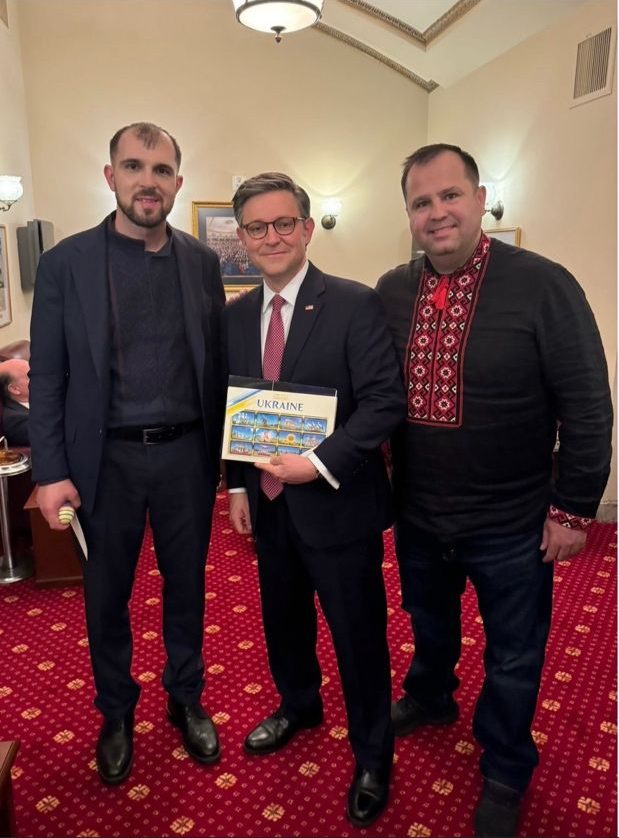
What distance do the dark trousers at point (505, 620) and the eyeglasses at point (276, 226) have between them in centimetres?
102

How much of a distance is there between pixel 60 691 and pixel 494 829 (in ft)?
5.92

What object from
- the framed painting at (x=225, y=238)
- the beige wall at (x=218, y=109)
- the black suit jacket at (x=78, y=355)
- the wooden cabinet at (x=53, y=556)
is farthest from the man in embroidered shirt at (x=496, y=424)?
the beige wall at (x=218, y=109)

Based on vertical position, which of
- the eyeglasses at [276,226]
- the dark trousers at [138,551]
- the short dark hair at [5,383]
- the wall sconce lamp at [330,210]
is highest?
the wall sconce lamp at [330,210]

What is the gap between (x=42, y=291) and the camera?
2.06 meters

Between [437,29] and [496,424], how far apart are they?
5.31 metres

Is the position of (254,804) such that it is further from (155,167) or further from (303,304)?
(155,167)

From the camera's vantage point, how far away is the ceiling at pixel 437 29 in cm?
506

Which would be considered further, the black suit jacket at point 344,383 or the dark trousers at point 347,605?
the dark trousers at point 347,605

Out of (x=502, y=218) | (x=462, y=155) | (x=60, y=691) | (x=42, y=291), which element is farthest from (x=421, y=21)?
(x=60, y=691)

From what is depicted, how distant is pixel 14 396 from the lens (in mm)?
4285

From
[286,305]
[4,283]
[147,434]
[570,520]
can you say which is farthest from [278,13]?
[570,520]

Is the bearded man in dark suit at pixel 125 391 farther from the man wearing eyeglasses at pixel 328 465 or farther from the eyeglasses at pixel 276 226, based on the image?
the eyeglasses at pixel 276 226

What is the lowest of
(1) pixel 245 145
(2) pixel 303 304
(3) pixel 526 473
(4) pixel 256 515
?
A: (4) pixel 256 515

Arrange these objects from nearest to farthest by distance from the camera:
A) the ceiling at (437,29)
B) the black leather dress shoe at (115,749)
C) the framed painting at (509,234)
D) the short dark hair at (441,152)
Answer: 1. the short dark hair at (441,152)
2. the black leather dress shoe at (115,749)
3. the ceiling at (437,29)
4. the framed painting at (509,234)
